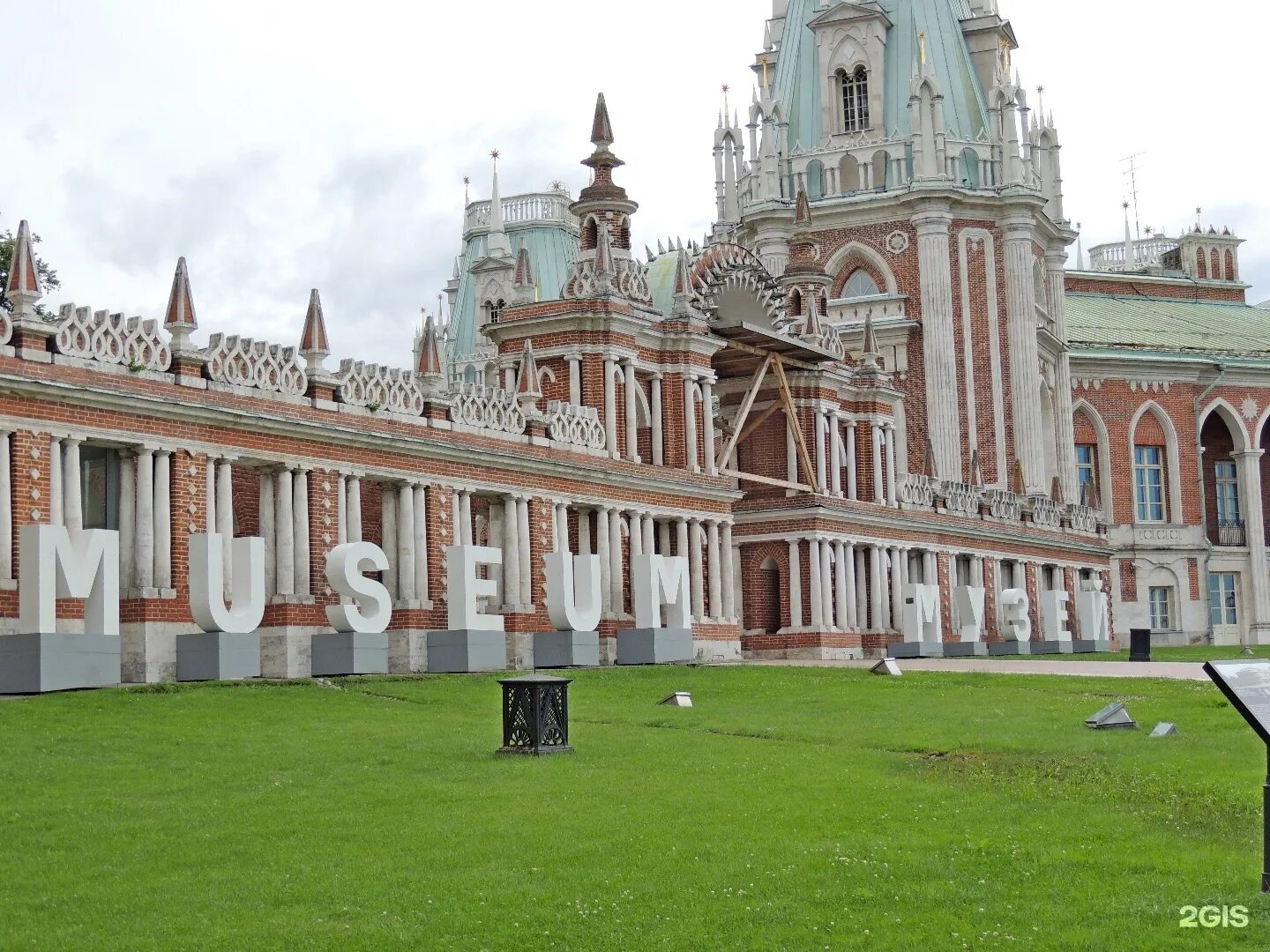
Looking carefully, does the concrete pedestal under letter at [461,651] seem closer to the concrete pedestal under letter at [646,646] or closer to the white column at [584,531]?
the concrete pedestal under letter at [646,646]

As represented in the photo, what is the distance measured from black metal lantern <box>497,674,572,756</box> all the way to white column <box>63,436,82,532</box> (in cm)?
967

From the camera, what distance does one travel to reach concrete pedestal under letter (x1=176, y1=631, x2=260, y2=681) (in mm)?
26375

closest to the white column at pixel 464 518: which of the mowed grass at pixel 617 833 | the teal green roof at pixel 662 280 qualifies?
the mowed grass at pixel 617 833

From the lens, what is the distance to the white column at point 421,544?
3212 cm

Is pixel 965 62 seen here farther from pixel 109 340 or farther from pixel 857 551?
pixel 109 340

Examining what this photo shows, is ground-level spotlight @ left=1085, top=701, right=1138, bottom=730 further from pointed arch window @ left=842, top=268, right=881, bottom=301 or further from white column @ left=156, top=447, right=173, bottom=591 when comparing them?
pointed arch window @ left=842, top=268, right=881, bottom=301

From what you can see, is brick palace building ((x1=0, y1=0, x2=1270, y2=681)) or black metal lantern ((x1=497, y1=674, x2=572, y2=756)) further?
brick palace building ((x1=0, y1=0, x2=1270, y2=681))

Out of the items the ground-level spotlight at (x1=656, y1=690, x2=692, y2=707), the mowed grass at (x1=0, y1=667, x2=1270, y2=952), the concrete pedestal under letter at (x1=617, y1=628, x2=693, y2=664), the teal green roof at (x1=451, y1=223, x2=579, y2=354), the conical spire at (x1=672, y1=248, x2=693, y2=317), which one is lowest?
the mowed grass at (x1=0, y1=667, x2=1270, y2=952)

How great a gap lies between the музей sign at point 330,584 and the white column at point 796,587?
29.7 ft

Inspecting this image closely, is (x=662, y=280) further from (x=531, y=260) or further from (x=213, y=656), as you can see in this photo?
(x=531, y=260)

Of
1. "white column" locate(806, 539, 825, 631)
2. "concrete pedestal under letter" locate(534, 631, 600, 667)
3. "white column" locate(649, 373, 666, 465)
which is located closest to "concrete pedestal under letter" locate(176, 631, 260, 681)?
"concrete pedestal under letter" locate(534, 631, 600, 667)

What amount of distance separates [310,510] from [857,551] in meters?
23.3

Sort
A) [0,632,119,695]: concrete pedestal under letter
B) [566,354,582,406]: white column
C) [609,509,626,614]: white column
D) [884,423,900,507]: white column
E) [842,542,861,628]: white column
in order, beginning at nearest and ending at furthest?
1. [0,632,119,695]: concrete pedestal under letter
2. [609,509,626,614]: white column
3. [566,354,582,406]: white column
4. [842,542,861,628]: white column
5. [884,423,900,507]: white column

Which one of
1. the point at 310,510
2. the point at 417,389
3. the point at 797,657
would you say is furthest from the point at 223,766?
the point at 797,657
